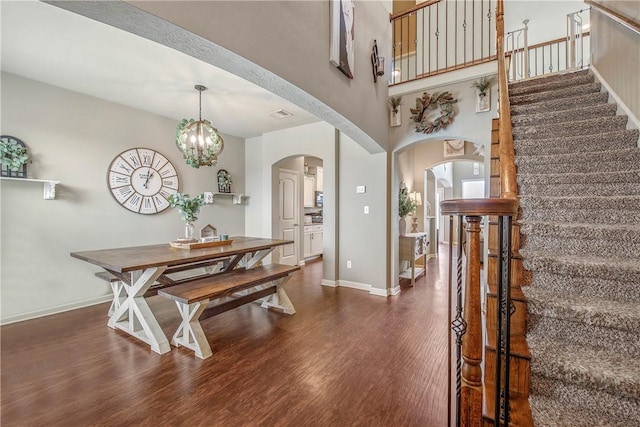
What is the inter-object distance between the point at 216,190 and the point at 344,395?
4.24 meters

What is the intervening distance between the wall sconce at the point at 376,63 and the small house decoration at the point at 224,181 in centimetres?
321

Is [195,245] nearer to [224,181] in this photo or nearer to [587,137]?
[224,181]

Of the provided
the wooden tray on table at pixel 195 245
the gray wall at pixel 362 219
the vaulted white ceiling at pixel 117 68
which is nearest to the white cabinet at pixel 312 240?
the gray wall at pixel 362 219

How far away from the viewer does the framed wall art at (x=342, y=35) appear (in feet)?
7.92

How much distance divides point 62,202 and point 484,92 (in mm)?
5266

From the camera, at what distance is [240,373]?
6.73 ft

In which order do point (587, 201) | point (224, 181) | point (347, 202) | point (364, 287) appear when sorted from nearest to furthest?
point (587, 201) < point (364, 287) < point (347, 202) < point (224, 181)

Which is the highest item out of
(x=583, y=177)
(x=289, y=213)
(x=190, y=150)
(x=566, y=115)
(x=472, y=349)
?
(x=566, y=115)

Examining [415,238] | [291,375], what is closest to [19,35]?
[291,375]

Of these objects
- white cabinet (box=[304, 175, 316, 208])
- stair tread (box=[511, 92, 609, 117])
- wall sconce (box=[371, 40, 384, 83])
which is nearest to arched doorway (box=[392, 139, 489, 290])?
wall sconce (box=[371, 40, 384, 83])

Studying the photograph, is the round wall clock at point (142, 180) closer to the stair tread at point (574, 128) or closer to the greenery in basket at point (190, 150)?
the greenery in basket at point (190, 150)

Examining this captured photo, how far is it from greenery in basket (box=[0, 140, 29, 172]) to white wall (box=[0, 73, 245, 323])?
5.8 inches

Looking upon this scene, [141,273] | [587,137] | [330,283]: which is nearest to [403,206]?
[330,283]

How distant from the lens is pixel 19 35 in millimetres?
2330
